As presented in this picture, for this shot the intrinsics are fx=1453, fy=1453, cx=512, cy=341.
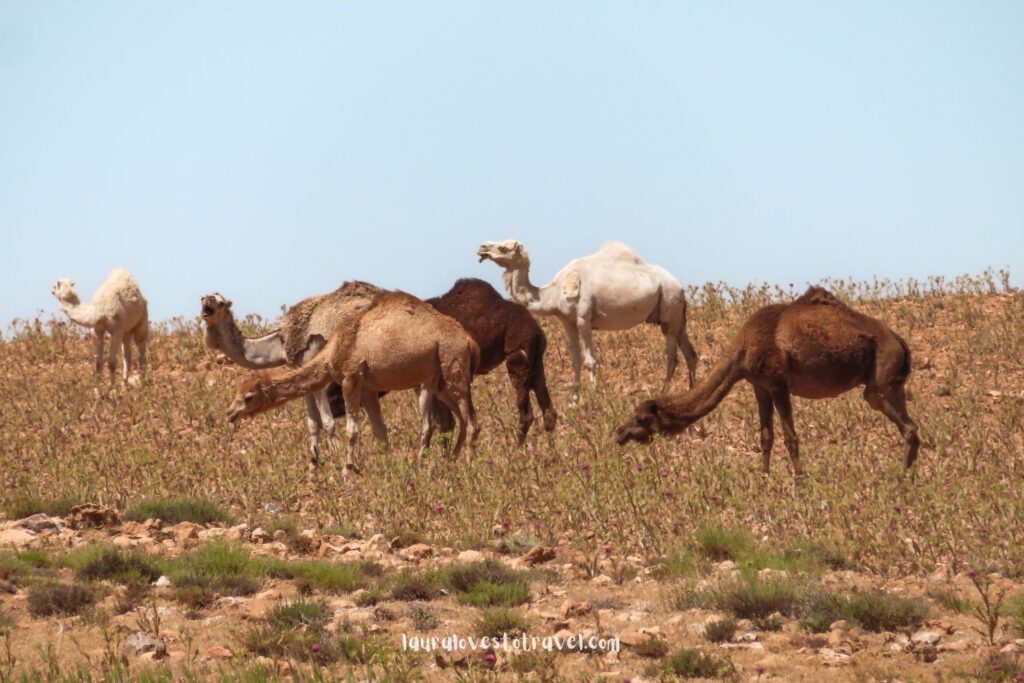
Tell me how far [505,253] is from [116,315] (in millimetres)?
7074

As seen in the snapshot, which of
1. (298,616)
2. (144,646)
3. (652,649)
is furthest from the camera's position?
(298,616)

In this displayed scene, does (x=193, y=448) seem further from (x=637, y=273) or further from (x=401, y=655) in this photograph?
(x=401, y=655)

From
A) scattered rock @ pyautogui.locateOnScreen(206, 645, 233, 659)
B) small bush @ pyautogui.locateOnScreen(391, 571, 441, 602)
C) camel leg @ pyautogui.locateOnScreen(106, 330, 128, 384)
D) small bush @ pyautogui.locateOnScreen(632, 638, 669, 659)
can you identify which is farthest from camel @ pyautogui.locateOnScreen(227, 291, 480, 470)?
camel leg @ pyautogui.locateOnScreen(106, 330, 128, 384)

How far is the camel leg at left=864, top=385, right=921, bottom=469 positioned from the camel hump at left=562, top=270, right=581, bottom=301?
6.93m

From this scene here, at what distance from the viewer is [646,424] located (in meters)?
14.9

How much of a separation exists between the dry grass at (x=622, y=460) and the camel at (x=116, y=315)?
22.8 inches

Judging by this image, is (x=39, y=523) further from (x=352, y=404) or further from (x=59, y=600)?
(x=352, y=404)

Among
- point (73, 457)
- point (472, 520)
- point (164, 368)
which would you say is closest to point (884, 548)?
point (472, 520)

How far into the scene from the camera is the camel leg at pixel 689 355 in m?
20.9

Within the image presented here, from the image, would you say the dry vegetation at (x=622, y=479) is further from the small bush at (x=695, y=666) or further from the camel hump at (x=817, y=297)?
the camel hump at (x=817, y=297)

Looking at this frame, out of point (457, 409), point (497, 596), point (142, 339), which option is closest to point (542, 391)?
point (457, 409)

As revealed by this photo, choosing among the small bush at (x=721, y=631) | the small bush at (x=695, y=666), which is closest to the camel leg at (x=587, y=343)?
the small bush at (x=721, y=631)

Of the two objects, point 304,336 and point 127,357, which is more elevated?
point 127,357

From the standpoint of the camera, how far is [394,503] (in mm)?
13328
